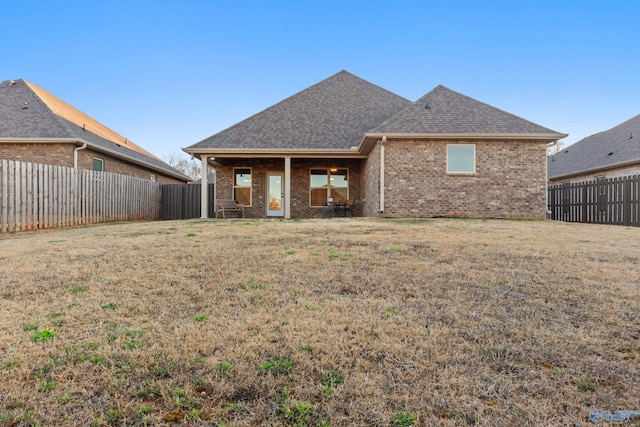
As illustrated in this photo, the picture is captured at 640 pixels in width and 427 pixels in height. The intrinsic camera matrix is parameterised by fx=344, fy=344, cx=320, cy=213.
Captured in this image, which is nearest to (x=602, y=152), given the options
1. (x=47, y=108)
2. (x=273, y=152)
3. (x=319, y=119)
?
(x=319, y=119)

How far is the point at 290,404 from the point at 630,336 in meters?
2.64

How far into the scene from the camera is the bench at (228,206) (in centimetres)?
1446

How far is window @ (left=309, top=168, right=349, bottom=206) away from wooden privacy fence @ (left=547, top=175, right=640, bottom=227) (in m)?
8.57

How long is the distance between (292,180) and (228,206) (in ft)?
9.95

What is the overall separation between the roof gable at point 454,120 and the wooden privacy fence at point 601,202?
9.87ft

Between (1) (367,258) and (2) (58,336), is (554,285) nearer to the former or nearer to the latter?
(1) (367,258)

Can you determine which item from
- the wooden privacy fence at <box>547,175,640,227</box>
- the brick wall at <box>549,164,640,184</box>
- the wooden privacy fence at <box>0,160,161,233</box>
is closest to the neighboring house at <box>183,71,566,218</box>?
the wooden privacy fence at <box>547,175,640,227</box>

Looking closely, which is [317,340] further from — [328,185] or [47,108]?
[47,108]

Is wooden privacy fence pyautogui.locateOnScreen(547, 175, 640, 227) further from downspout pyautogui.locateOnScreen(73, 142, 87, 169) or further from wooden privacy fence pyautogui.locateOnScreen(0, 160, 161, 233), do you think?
downspout pyautogui.locateOnScreen(73, 142, 87, 169)

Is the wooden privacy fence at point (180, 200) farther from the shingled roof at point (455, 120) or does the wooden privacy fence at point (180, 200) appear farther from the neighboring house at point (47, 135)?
the shingled roof at point (455, 120)

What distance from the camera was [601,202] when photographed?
1232 centimetres

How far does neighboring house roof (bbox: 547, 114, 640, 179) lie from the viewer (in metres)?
15.3

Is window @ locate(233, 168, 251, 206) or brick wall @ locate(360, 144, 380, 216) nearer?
brick wall @ locate(360, 144, 380, 216)

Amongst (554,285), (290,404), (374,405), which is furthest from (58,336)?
(554,285)
